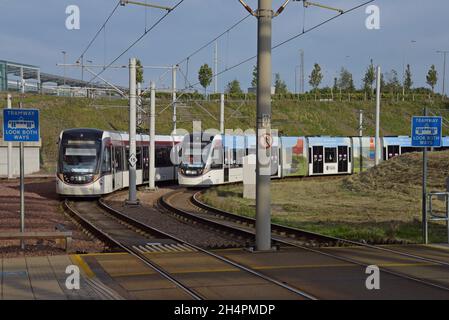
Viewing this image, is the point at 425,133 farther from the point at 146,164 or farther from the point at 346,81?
the point at 346,81

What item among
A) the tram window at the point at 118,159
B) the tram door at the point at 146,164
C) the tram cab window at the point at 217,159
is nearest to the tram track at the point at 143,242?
the tram window at the point at 118,159

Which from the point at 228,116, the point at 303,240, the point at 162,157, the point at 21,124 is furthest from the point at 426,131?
the point at 228,116

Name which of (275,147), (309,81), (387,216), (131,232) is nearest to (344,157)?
(275,147)

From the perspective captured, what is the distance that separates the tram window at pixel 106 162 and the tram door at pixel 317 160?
17.8 m

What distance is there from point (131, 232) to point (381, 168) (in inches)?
882

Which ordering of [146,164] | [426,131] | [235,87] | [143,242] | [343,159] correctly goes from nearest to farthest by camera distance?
[426,131], [143,242], [146,164], [343,159], [235,87]

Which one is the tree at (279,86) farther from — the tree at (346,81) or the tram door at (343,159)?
the tram door at (343,159)

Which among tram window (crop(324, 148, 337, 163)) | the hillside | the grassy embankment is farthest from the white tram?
the hillside

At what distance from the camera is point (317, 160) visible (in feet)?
139

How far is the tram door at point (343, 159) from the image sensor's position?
43344 millimetres

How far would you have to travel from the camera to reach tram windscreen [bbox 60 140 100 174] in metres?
26.5

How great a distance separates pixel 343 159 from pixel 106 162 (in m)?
21.0
